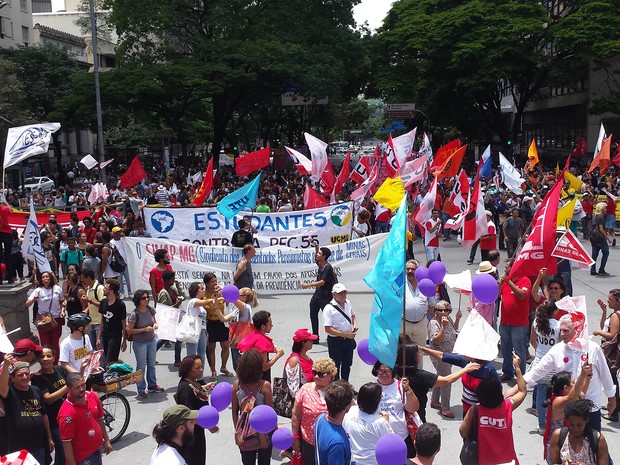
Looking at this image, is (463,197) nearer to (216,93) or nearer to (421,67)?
(216,93)

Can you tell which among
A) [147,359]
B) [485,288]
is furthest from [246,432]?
[147,359]

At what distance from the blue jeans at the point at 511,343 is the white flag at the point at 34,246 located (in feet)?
22.7

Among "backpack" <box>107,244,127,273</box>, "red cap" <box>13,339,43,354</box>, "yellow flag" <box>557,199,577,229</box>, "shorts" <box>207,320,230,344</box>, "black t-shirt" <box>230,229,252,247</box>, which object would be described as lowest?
"shorts" <box>207,320,230,344</box>

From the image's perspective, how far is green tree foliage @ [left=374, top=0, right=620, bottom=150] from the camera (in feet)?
122

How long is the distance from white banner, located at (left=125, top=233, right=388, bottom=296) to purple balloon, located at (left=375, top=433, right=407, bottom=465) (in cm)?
955

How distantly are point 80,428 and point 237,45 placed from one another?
28.7 meters

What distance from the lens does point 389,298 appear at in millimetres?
5750

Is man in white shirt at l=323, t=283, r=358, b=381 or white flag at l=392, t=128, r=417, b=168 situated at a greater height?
white flag at l=392, t=128, r=417, b=168

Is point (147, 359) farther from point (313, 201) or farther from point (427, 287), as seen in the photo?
point (313, 201)

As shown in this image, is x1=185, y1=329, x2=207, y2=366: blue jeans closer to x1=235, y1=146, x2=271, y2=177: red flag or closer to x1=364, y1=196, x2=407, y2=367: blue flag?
x1=364, y1=196, x2=407, y2=367: blue flag

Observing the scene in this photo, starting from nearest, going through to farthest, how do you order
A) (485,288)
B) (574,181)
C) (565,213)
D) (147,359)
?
1. (485,288)
2. (147,359)
3. (565,213)
4. (574,181)

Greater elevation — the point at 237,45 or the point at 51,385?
the point at 237,45

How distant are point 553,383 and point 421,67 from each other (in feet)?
120

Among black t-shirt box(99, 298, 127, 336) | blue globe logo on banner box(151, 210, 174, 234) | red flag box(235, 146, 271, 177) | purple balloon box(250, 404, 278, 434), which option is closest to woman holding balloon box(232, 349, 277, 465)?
purple balloon box(250, 404, 278, 434)
